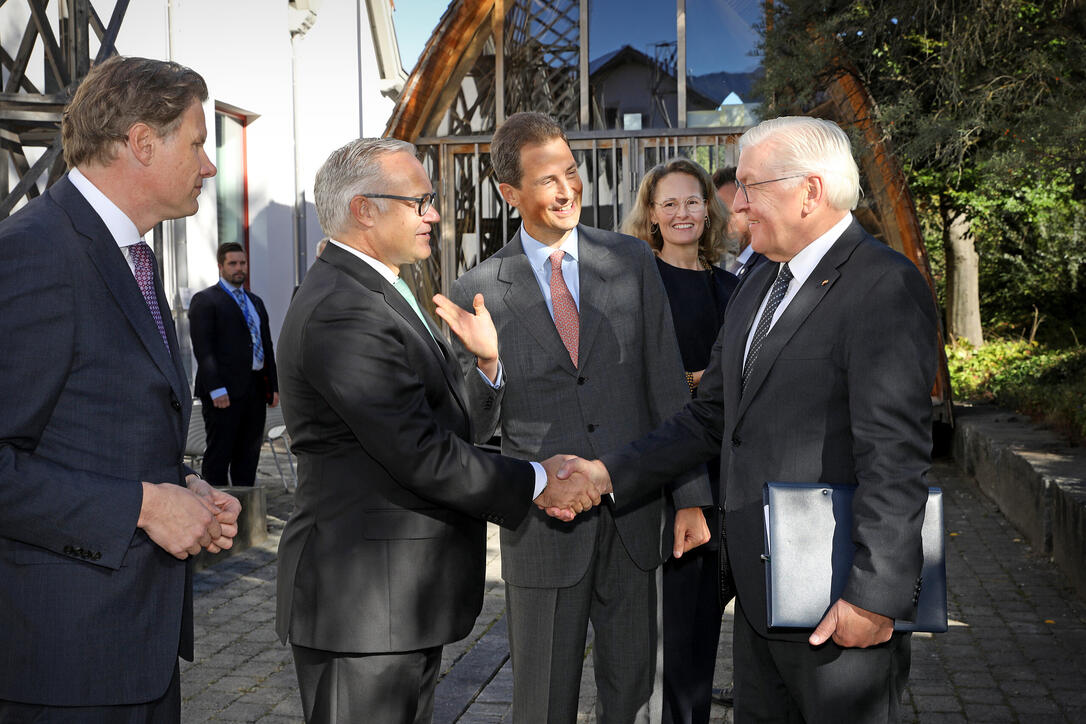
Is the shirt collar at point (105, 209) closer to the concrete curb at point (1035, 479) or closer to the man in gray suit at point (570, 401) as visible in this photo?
the man in gray suit at point (570, 401)

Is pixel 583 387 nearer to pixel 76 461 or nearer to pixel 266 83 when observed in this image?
pixel 76 461

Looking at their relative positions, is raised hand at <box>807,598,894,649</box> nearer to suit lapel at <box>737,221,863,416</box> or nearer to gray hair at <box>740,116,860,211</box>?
suit lapel at <box>737,221,863,416</box>

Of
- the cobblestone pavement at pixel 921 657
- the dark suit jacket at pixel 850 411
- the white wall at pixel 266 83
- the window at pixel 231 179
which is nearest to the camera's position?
the dark suit jacket at pixel 850 411

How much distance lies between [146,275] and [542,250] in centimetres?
155

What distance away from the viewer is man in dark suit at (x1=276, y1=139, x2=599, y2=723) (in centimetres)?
→ 283

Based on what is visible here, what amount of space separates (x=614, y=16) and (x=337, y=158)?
11.6 meters

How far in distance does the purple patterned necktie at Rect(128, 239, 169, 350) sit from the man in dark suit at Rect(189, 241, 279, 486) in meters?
6.82

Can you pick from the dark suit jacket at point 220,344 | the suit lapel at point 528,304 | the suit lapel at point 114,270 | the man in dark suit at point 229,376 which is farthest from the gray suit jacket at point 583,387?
the dark suit jacket at point 220,344

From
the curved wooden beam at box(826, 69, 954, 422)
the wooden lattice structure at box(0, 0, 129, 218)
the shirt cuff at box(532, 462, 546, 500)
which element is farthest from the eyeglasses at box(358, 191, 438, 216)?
the curved wooden beam at box(826, 69, 954, 422)

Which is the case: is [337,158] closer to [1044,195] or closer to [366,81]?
[366,81]

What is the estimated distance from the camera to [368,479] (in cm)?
290

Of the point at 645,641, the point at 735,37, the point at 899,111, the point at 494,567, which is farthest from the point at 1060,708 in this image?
the point at 735,37

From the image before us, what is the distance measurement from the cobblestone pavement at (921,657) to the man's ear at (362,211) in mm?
2568

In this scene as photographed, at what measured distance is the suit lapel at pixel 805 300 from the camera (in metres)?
2.83
